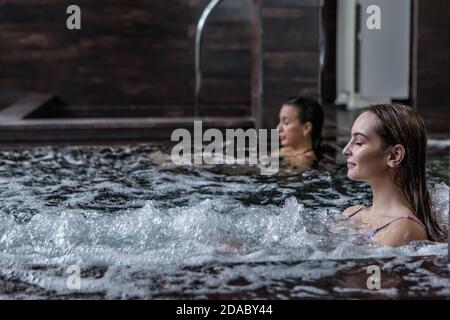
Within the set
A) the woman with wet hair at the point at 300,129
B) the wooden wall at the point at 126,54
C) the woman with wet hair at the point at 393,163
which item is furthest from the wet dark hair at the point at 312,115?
the wooden wall at the point at 126,54

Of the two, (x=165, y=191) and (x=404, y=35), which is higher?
(x=404, y=35)

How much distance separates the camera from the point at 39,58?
988cm

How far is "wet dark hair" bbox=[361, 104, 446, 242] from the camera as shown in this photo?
124 inches

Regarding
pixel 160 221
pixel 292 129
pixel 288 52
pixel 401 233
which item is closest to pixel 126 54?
pixel 288 52

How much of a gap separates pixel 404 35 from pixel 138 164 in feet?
14.6

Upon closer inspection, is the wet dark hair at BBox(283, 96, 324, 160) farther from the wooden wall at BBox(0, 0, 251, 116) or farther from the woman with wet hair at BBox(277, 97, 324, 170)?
the wooden wall at BBox(0, 0, 251, 116)

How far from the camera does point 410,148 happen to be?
3.16 meters

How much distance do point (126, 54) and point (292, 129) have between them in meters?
4.89

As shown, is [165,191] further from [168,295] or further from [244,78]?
[244,78]

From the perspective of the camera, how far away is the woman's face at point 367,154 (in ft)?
10.5

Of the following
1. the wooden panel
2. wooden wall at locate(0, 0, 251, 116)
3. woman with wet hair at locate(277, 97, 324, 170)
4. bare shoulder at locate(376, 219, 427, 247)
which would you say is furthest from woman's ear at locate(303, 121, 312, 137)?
wooden wall at locate(0, 0, 251, 116)

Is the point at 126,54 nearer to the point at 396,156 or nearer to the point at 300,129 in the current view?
the point at 300,129

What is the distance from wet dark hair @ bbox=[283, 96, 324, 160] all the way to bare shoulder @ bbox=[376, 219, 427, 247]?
2.43 meters
